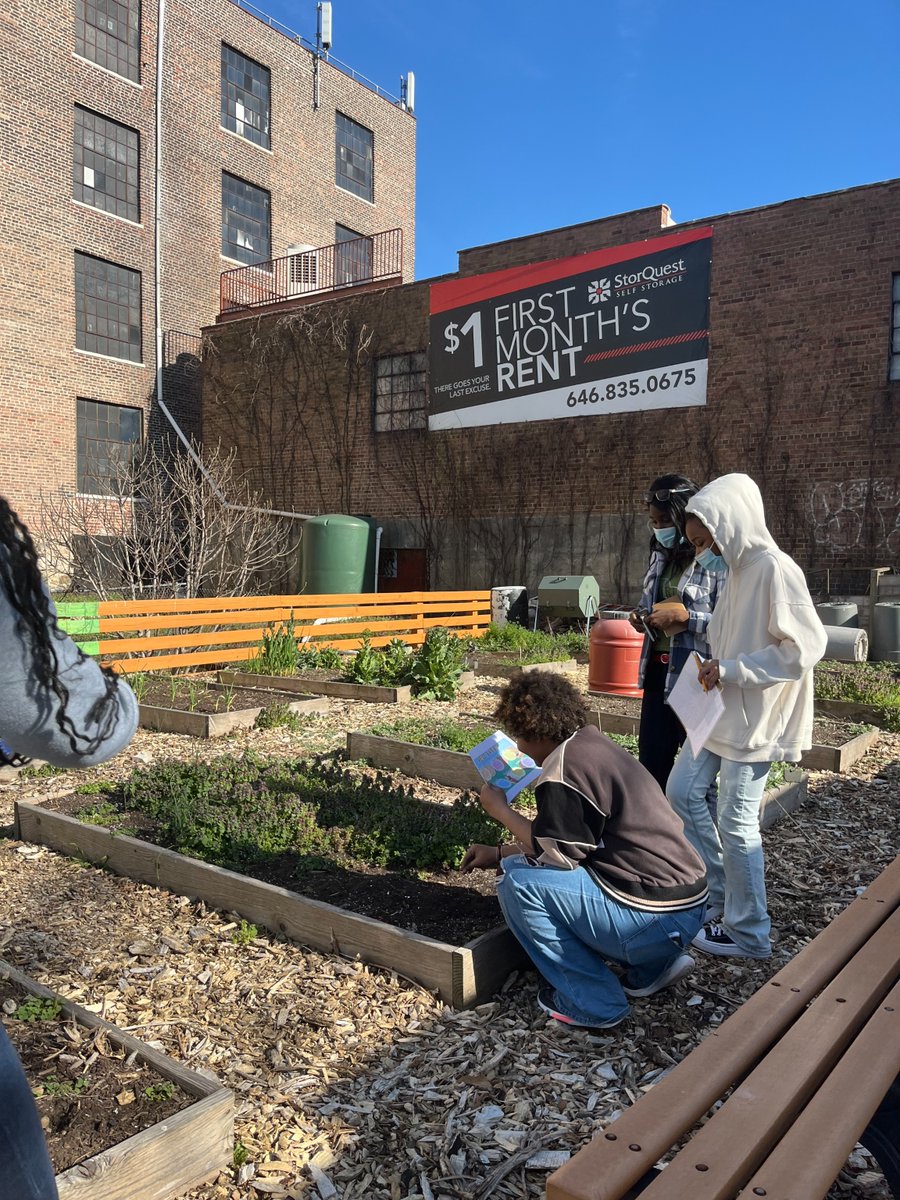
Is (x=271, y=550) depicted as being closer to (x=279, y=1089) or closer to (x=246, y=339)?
(x=246, y=339)

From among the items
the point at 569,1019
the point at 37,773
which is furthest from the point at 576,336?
the point at 569,1019

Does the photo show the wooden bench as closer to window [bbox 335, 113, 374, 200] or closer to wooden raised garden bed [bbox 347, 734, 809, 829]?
wooden raised garden bed [bbox 347, 734, 809, 829]

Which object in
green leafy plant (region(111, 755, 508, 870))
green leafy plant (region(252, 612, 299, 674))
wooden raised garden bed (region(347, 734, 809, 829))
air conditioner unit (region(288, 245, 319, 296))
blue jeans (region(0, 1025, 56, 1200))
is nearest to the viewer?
blue jeans (region(0, 1025, 56, 1200))

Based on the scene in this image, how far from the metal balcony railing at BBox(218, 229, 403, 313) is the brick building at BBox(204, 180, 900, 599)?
2881 mm

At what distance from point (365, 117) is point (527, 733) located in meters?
29.3

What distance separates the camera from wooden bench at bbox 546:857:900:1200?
1.59m

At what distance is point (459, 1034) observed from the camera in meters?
2.99

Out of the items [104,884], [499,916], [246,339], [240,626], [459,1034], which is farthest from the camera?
[246,339]

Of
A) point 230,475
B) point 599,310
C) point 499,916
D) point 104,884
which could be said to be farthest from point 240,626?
point 230,475

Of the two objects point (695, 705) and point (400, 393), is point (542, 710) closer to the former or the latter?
point (695, 705)

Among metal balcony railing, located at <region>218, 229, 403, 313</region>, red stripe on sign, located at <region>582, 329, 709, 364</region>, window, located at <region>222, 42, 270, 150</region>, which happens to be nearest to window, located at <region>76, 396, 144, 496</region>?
metal balcony railing, located at <region>218, 229, 403, 313</region>

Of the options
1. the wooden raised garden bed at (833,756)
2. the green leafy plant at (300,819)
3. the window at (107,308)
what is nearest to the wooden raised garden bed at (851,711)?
the wooden raised garden bed at (833,756)

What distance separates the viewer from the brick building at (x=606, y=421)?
43.3 feet

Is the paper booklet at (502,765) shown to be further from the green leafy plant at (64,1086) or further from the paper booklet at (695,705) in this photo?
the green leafy plant at (64,1086)
